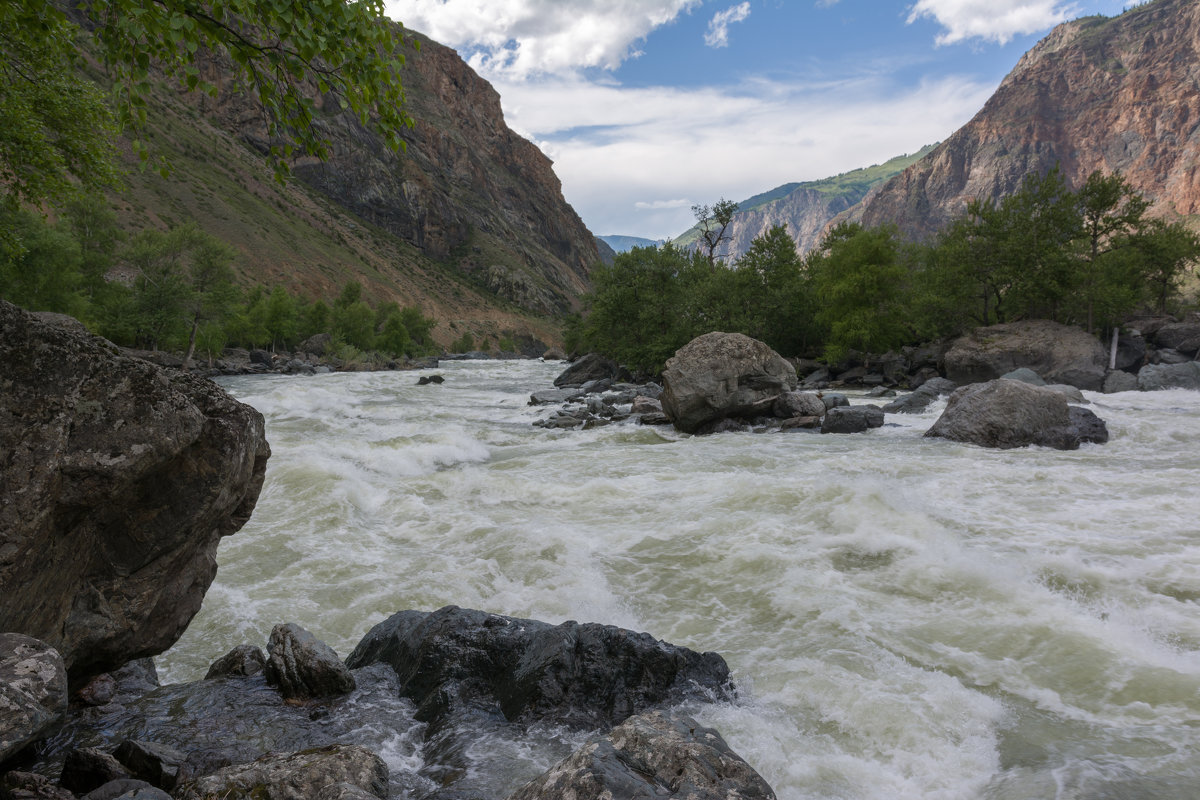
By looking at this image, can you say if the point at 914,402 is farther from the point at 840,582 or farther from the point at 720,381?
the point at 840,582

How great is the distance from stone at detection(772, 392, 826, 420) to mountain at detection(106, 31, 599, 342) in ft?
273

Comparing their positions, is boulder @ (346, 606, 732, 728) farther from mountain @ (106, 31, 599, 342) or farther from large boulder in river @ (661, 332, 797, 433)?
mountain @ (106, 31, 599, 342)

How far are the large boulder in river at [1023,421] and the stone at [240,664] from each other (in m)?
17.3

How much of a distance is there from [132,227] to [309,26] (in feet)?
294

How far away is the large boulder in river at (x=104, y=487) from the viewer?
3.62 metres

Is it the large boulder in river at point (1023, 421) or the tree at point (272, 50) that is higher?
the tree at point (272, 50)

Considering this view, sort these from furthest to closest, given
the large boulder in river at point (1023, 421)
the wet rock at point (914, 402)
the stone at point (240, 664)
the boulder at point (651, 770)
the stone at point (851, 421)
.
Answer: the wet rock at point (914, 402)
the stone at point (851, 421)
the large boulder in river at point (1023, 421)
the stone at point (240, 664)
the boulder at point (651, 770)

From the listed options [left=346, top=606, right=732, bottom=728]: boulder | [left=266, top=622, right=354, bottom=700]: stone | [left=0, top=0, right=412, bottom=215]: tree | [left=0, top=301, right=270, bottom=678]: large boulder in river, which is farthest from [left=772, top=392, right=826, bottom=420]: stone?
[left=0, top=301, right=270, bottom=678]: large boulder in river

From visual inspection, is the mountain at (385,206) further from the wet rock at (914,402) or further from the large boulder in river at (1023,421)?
the large boulder in river at (1023,421)

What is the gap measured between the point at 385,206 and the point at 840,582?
154 m

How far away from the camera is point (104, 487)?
3939 millimetres

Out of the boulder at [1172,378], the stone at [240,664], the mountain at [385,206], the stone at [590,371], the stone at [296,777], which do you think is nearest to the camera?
the stone at [296,777]

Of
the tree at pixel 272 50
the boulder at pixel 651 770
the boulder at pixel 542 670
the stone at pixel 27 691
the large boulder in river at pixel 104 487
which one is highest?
the tree at pixel 272 50

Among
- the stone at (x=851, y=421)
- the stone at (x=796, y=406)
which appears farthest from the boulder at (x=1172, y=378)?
the stone at (x=796, y=406)
